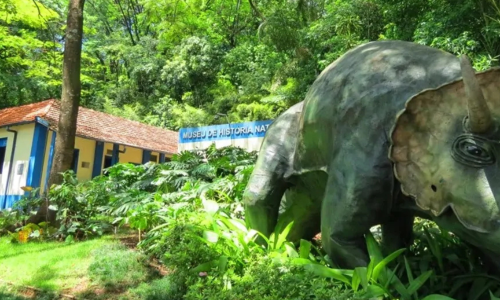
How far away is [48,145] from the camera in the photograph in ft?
48.1

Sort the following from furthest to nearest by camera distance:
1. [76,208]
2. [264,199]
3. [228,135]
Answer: [228,135] < [76,208] < [264,199]

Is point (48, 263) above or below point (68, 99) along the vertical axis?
below

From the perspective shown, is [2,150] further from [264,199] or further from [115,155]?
[264,199]

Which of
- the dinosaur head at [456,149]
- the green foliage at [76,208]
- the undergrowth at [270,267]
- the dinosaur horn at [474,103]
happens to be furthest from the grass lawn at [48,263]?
the dinosaur horn at [474,103]

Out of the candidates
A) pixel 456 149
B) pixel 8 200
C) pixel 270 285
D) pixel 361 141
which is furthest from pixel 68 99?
pixel 8 200

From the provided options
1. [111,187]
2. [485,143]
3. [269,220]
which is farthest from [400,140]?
[111,187]

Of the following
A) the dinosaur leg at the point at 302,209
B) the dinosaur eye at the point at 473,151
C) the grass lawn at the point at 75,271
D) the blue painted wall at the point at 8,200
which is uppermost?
the dinosaur eye at the point at 473,151

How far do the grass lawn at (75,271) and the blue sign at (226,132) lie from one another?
6.34 m

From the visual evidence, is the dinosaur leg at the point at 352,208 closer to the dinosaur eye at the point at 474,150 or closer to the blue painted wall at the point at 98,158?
the dinosaur eye at the point at 474,150

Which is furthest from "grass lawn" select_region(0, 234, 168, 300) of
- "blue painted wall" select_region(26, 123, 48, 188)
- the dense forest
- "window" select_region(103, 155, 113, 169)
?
"window" select_region(103, 155, 113, 169)

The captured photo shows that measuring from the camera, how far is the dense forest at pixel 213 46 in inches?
430

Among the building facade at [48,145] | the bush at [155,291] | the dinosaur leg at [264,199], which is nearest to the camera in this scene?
the dinosaur leg at [264,199]

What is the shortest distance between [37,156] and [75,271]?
9626 millimetres

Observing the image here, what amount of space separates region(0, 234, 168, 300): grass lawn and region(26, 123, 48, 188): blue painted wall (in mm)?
7445
